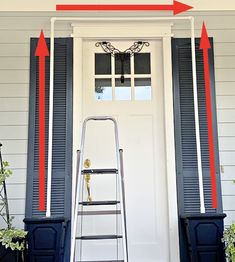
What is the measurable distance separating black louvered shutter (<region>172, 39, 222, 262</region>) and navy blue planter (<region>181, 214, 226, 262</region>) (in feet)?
0.71

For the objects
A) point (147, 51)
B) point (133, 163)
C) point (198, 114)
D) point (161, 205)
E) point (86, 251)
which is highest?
point (147, 51)

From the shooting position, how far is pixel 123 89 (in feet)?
11.7

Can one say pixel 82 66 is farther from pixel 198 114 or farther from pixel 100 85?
pixel 198 114

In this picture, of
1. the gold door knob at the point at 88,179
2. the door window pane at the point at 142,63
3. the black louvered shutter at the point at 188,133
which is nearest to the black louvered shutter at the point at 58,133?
the gold door knob at the point at 88,179

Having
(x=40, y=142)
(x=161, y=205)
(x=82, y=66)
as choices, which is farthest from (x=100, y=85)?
(x=161, y=205)

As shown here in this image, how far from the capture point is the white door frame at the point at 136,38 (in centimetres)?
336

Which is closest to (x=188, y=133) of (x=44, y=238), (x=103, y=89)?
(x=103, y=89)

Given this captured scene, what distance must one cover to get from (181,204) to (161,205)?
0.63 feet

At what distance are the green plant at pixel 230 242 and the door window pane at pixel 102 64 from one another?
5.97 feet

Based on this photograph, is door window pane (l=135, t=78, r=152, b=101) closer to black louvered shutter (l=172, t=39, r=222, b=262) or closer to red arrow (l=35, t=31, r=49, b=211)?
black louvered shutter (l=172, t=39, r=222, b=262)

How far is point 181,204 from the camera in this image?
329cm

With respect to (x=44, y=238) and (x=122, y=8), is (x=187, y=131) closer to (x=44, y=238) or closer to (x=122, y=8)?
(x=122, y=8)

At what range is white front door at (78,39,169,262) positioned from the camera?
131 inches

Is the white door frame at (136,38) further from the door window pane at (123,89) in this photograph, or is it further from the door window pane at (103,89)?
the door window pane at (123,89)
